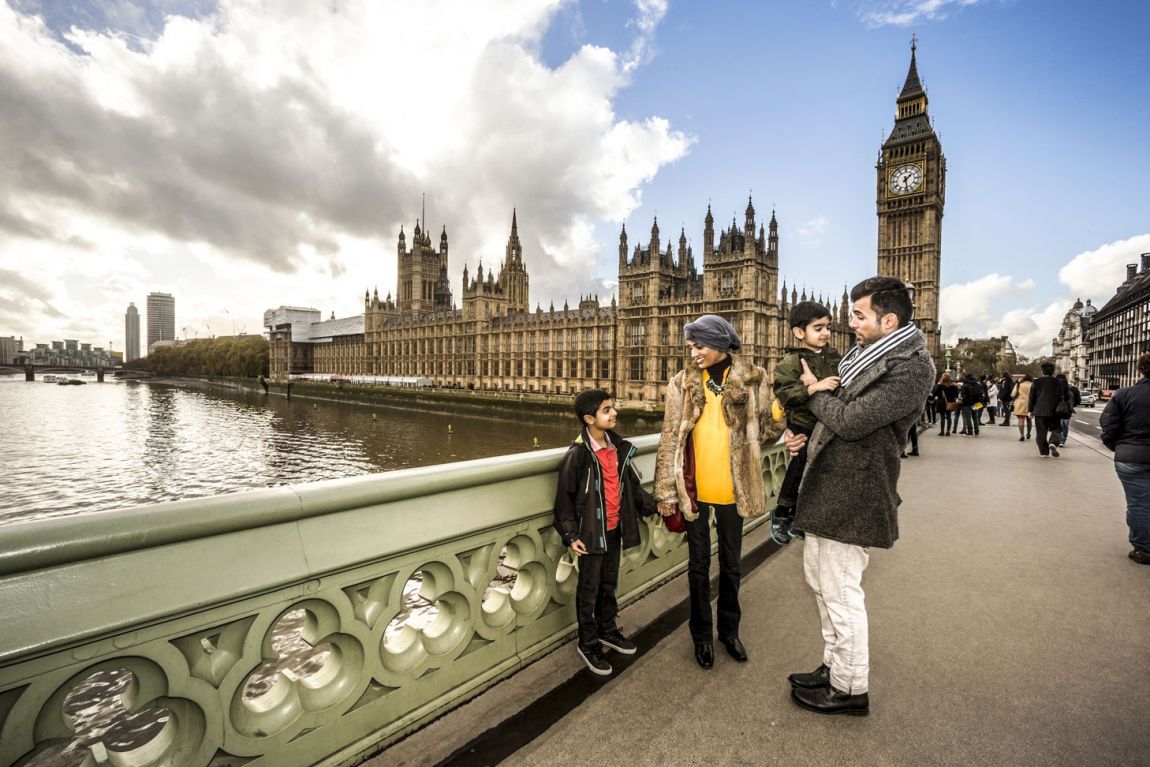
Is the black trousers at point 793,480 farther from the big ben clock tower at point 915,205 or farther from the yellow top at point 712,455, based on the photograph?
the big ben clock tower at point 915,205

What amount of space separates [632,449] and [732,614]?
113cm

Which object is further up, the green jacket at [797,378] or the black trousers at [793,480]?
the green jacket at [797,378]

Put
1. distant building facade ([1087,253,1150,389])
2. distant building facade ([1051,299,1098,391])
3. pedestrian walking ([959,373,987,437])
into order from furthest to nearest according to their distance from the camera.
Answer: distant building facade ([1051,299,1098,391]) < distant building facade ([1087,253,1150,389]) < pedestrian walking ([959,373,987,437])

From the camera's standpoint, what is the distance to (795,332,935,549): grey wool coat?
2395 mm

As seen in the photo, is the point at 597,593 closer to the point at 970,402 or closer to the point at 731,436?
the point at 731,436

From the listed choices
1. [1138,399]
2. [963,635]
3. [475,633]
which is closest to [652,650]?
[475,633]

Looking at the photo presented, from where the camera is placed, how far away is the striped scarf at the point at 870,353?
2488 mm

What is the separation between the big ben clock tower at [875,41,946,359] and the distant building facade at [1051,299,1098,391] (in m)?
40.9

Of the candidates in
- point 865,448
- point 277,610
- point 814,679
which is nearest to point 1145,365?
point 865,448

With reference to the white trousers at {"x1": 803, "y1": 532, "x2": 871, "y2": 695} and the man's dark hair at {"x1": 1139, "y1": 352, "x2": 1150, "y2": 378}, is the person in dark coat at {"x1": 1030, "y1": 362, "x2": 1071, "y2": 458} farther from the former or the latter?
the white trousers at {"x1": 803, "y1": 532, "x2": 871, "y2": 695}

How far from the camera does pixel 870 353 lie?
2.54 metres

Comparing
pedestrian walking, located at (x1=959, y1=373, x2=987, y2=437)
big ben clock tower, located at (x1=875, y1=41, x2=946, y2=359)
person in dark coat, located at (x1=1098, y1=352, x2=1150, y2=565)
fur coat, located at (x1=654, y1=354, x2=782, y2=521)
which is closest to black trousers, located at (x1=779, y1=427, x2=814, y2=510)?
fur coat, located at (x1=654, y1=354, x2=782, y2=521)

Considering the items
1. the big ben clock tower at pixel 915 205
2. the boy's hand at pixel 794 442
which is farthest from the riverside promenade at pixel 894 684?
the big ben clock tower at pixel 915 205

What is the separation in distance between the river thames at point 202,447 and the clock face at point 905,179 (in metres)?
43.1
